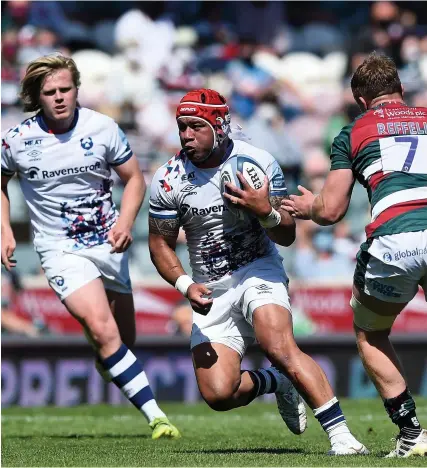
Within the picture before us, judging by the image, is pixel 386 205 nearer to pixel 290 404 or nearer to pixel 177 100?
pixel 290 404

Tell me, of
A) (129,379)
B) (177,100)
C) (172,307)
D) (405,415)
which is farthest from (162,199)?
(177,100)

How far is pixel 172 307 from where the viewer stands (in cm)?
1443

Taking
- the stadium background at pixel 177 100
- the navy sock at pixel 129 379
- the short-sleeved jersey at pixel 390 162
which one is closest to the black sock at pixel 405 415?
the short-sleeved jersey at pixel 390 162

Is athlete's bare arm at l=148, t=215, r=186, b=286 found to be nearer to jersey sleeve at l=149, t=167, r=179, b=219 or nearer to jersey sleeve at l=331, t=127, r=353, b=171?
jersey sleeve at l=149, t=167, r=179, b=219

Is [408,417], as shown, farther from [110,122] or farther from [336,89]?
[336,89]

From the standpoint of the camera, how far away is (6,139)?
347 inches

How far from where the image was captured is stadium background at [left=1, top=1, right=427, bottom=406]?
13195 millimetres

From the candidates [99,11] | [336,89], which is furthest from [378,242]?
[99,11]

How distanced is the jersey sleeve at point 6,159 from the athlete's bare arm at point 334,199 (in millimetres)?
3181

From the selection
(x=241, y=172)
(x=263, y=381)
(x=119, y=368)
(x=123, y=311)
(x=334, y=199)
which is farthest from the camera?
(x=123, y=311)

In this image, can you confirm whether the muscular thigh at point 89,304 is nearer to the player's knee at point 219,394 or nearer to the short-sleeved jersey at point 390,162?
the player's knee at point 219,394

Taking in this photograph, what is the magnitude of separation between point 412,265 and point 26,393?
7707 mm

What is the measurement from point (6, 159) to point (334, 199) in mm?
3347

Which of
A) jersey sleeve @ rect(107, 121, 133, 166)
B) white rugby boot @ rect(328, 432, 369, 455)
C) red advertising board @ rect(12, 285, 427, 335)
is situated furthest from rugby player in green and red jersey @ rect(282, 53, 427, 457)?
red advertising board @ rect(12, 285, 427, 335)
